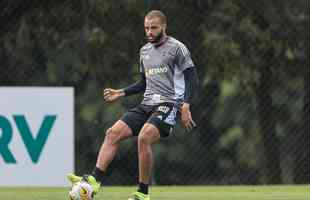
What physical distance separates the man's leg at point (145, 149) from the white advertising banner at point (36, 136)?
427 cm

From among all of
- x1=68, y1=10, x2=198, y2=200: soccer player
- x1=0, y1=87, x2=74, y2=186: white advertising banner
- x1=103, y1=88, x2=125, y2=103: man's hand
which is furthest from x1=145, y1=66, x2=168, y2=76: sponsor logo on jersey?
x1=0, y1=87, x2=74, y2=186: white advertising banner

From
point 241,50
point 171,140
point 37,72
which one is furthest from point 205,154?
point 37,72

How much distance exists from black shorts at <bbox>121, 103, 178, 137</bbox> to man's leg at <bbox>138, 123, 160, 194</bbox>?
0.08 metres

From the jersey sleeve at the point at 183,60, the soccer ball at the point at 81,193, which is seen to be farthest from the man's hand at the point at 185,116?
the soccer ball at the point at 81,193

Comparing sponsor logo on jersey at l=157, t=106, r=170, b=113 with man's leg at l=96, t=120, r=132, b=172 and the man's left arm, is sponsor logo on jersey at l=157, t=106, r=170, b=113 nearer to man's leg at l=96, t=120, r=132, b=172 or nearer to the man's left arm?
the man's left arm

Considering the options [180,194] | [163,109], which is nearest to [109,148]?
[163,109]

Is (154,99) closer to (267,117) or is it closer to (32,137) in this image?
(32,137)

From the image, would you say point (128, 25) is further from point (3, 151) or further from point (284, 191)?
point (284, 191)

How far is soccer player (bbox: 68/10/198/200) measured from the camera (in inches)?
375

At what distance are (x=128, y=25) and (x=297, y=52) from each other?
106 inches

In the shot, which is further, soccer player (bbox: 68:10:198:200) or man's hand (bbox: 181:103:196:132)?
soccer player (bbox: 68:10:198:200)

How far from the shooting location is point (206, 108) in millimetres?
16203

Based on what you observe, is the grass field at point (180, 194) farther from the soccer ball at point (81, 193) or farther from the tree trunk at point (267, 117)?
the tree trunk at point (267, 117)

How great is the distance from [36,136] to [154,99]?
175 inches
